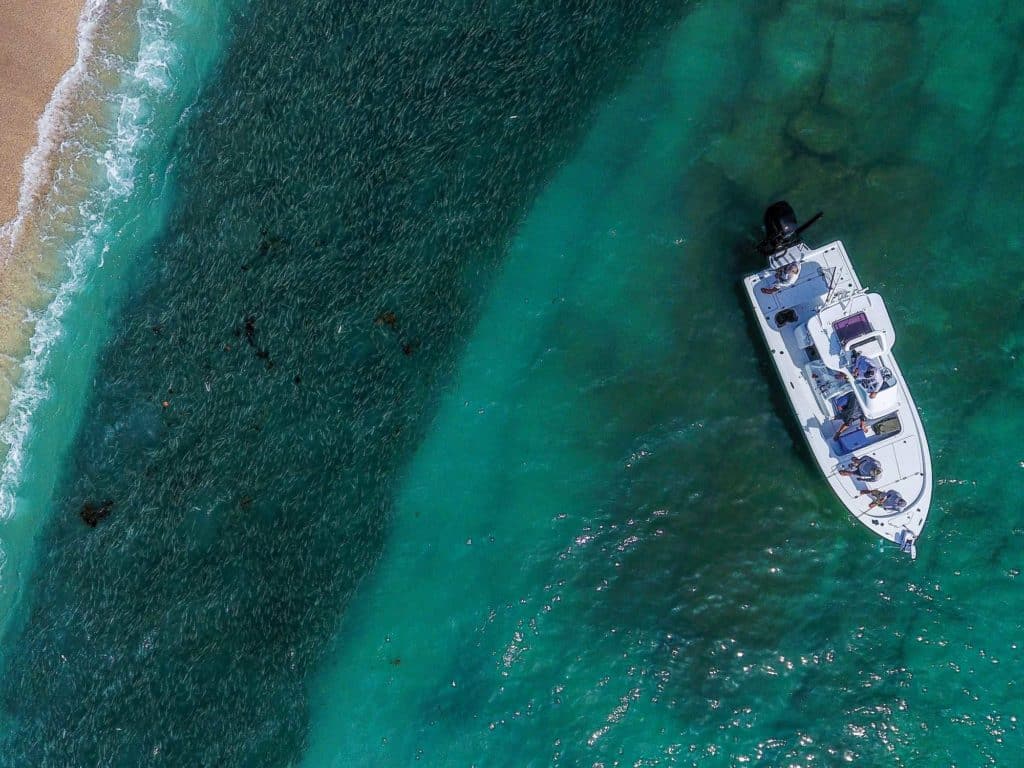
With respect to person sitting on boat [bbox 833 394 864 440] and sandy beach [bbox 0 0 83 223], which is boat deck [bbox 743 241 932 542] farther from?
sandy beach [bbox 0 0 83 223]

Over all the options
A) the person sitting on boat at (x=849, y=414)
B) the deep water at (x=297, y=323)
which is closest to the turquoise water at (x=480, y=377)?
the deep water at (x=297, y=323)

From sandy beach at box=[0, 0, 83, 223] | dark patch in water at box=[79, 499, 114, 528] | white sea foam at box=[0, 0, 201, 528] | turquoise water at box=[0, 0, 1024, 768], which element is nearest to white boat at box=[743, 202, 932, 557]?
turquoise water at box=[0, 0, 1024, 768]

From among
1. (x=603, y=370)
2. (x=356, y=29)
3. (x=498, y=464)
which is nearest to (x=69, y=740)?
(x=498, y=464)

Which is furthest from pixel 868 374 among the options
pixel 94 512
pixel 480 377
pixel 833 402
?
pixel 94 512

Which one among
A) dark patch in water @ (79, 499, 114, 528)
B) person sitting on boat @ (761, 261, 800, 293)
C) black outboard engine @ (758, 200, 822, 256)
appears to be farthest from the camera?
dark patch in water @ (79, 499, 114, 528)

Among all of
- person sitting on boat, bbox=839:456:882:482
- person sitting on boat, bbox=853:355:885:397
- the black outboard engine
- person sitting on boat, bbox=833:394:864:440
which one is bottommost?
person sitting on boat, bbox=839:456:882:482

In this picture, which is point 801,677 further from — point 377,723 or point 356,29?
point 356,29
